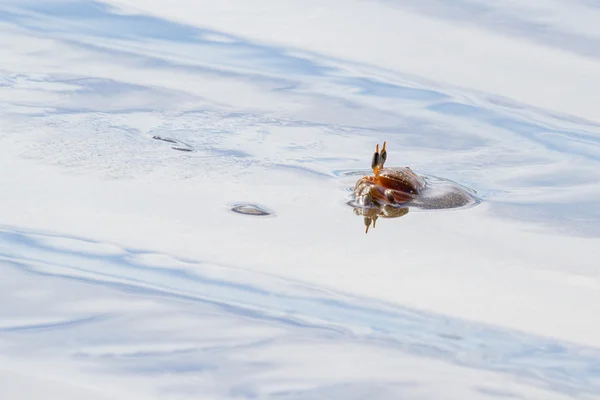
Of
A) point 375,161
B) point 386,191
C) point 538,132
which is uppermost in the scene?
point 538,132

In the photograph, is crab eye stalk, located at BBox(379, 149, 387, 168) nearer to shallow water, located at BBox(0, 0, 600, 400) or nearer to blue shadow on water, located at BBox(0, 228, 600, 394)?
shallow water, located at BBox(0, 0, 600, 400)

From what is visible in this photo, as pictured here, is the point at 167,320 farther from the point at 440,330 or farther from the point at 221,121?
the point at 221,121

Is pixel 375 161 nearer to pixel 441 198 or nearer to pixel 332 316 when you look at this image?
pixel 441 198

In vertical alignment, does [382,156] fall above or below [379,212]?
above

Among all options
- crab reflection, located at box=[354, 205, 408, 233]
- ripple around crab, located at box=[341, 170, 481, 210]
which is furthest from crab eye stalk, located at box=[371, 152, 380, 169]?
crab reflection, located at box=[354, 205, 408, 233]

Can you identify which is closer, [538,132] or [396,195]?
[396,195]

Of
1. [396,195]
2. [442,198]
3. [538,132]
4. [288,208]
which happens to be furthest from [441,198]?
[538,132]

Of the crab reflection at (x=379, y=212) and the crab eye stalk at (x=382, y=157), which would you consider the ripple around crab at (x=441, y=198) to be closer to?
the crab reflection at (x=379, y=212)

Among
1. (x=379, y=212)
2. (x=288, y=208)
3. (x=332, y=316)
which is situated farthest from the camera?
(x=379, y=212)

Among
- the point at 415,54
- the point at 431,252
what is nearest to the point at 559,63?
the point at 415,54

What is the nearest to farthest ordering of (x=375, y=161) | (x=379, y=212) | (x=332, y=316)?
(x=332, y=316)
(x=379, y=212)
(x=375, y=161)
